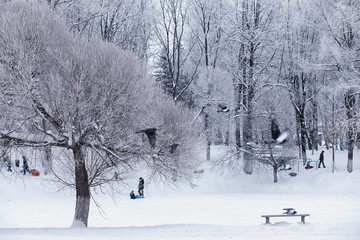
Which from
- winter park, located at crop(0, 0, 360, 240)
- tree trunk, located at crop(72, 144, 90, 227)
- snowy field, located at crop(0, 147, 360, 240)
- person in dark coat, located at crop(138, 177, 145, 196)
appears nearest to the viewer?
snowy field, located at crop(0, 147, 360, 240)

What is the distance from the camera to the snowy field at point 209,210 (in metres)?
11.9

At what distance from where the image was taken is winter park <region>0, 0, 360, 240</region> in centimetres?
1240

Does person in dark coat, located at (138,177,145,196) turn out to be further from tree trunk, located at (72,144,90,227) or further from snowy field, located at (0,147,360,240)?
tree trunk, located at (72,144,90,227)

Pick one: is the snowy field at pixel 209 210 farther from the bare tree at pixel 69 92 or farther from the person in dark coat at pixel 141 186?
the bare tree at pixel 69 92

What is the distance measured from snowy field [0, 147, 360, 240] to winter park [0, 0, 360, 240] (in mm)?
97

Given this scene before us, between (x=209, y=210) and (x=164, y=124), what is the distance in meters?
5.43

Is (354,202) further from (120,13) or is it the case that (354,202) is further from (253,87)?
(120,13)

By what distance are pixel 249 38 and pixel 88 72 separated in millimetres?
17875

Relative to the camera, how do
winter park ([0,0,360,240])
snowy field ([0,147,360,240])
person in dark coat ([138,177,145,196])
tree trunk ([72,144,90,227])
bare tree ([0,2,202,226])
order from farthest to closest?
person in dark coat ([138,177,145,196]) → tree trunk ([72,144,90,227]) → winter park ([0,0,360,240]) → bare tree ([0,2,202,226]) → snowy field ([0,147,360,240])

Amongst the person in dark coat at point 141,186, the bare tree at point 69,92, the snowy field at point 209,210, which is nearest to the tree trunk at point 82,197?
the bare tree at point 69,92

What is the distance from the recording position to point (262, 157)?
1064 inches

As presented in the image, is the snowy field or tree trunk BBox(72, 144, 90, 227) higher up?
tree trunk BBox(72, 144, 90, 227)

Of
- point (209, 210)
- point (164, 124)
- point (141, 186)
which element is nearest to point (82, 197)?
point (164, 124)

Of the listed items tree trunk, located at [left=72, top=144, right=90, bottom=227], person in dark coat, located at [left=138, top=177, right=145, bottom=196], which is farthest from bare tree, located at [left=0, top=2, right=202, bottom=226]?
person in dark coat, located at [left=138, top=177, right=145, bottom=196]
